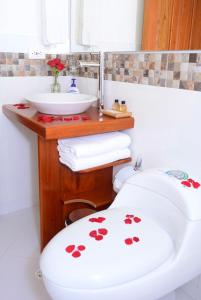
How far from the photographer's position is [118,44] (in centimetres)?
173

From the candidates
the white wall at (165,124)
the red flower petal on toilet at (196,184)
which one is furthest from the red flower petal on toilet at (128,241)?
the white wall at (165,124)

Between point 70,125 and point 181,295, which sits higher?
point 70,125

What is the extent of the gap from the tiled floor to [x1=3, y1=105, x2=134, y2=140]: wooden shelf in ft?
2.50

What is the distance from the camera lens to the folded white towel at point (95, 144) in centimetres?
135

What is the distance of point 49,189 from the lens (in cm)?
152

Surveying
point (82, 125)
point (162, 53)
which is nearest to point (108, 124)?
point (82, 125)

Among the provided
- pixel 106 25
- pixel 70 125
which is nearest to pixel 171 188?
pixel 70 125

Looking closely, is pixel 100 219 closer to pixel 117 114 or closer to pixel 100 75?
pixel 117 114

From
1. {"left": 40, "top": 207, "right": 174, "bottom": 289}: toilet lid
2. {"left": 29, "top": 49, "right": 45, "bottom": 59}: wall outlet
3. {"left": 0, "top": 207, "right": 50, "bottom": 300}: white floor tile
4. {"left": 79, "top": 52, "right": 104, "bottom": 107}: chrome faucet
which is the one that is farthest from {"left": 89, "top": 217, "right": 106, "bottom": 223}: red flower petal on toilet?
{"left": 29, "top": 49, "right": 45, "bottom": 59}: wall outlet

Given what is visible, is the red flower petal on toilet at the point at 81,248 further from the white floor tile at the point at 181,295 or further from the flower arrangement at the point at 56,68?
the flower arrangement at the point at 56,68

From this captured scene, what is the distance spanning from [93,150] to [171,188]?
1.45ft

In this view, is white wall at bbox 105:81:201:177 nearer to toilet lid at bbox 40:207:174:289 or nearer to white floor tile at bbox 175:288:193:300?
toilet lid at bbox 40:207:174:289

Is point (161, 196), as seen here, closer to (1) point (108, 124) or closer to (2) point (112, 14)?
(1) point (108, 124)

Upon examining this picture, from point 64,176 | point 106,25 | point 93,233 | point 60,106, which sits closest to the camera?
point 93,233
